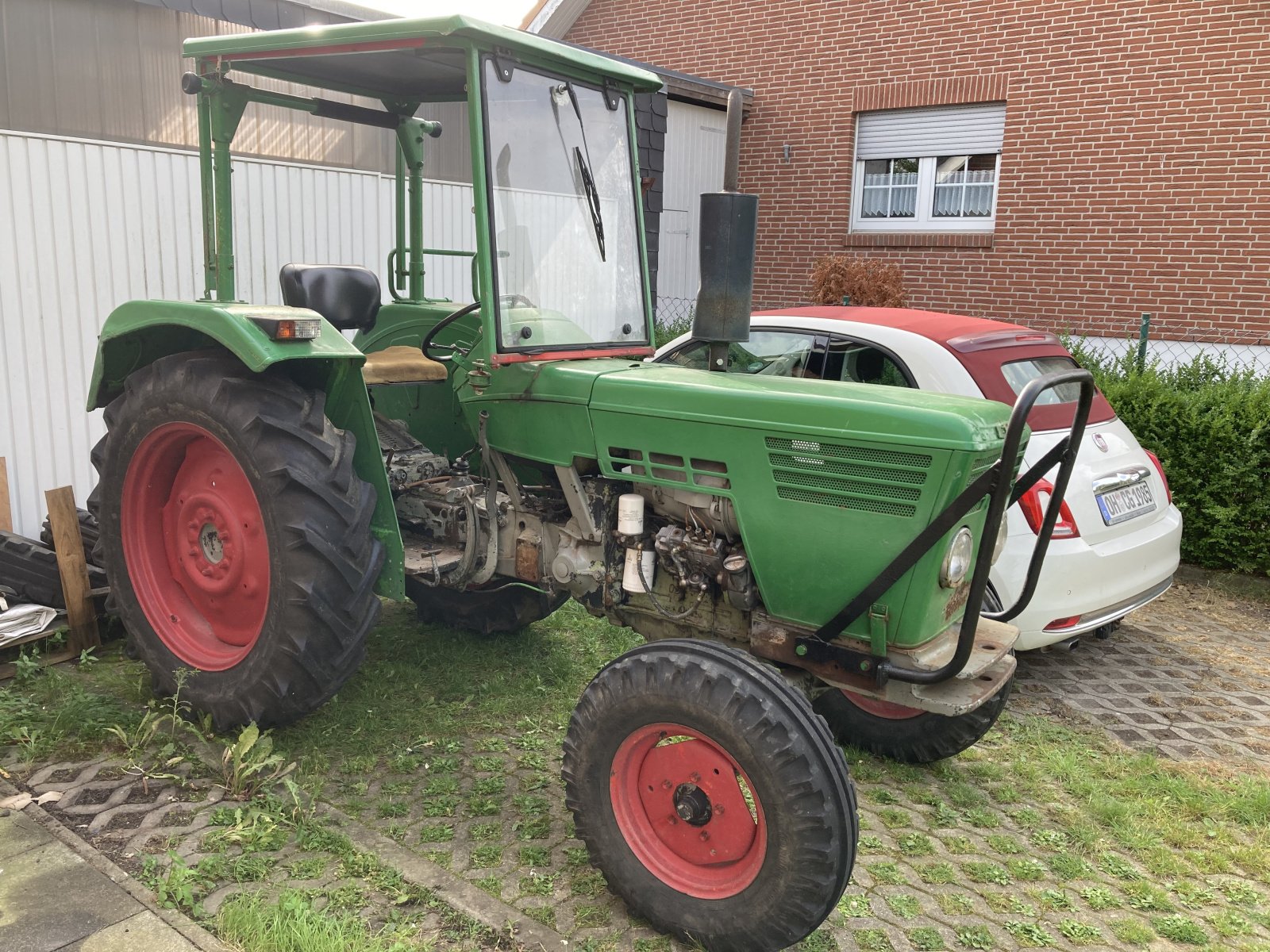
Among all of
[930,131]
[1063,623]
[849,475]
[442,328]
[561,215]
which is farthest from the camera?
[930,131]

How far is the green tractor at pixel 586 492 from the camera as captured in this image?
2549 millimetres

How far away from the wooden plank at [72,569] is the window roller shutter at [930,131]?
912cm

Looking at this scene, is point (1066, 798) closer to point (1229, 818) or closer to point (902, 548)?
point (1229, 818)

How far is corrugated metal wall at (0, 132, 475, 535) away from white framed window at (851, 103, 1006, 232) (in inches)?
253

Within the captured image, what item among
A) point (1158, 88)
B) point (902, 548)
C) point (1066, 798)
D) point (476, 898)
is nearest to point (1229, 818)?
point (1066, 798)

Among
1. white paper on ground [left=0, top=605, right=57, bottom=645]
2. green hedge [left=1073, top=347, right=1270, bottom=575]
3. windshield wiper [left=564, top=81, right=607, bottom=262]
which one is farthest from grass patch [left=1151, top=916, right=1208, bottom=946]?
white paper on ground [left=0, top=605, right=57, bottom=645]

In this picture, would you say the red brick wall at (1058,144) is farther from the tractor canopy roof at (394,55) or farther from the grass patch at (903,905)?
the grass patch at (903,905)

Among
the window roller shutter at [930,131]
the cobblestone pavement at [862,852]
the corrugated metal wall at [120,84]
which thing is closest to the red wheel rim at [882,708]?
the cobblestone pavement at [862,852]

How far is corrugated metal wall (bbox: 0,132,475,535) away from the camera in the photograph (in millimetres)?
4844

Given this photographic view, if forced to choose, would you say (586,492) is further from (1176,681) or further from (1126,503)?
(1176,681)

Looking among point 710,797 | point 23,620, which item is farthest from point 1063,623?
point 23,620

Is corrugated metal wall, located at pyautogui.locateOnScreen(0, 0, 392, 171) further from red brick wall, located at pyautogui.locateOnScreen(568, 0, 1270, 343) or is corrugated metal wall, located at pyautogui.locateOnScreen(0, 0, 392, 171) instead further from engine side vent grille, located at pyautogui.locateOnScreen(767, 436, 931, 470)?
red brick wall, located at pyautogui.locateOnScreen(568, 0, 1270, 343)

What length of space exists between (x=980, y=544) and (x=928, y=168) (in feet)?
29.8

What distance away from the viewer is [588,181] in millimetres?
3385
